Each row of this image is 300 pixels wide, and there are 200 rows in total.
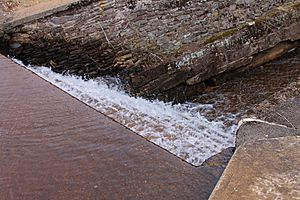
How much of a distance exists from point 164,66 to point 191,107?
651 millimetres

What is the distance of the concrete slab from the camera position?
7.73ft

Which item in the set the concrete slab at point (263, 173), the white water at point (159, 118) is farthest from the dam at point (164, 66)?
the concrete slab at point (263, 173)

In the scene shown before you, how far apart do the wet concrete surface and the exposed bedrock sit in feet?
6.09

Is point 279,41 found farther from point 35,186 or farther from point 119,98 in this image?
point 35,186

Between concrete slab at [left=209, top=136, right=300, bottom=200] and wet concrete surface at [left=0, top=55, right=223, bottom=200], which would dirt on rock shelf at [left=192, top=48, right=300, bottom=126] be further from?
concrete slab at [left=209, top=136, right=300, bottom=200]

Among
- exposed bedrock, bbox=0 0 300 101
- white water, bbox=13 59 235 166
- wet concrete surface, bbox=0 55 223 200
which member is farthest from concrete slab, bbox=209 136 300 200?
exposed bedrock, bbox=0 0 300 101

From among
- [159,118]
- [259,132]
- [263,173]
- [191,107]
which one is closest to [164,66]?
[191,107]

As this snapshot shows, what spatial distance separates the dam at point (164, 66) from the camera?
13.9 ft

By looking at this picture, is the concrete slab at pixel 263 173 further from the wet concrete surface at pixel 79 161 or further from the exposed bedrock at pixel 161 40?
the exposed bedrock at pixel 161 40

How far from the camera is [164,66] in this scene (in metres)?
5.49

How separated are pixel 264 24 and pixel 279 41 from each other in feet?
1.62

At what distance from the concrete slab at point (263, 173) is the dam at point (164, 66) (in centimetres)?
65

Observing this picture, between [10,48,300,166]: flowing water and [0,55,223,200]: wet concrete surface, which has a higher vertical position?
[0,55,223,200]: wet concrete surface

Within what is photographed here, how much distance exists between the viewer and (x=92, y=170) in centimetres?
295
